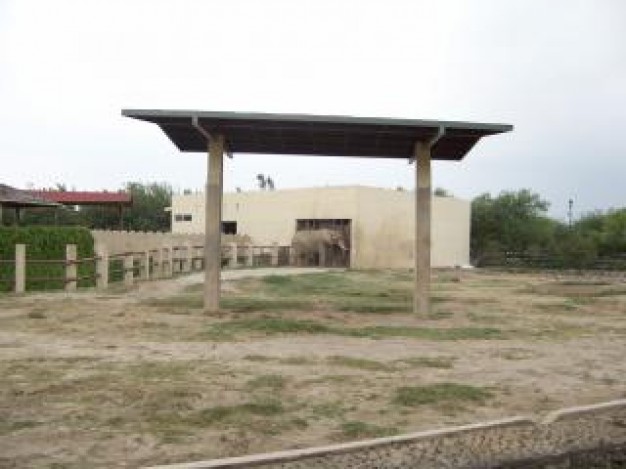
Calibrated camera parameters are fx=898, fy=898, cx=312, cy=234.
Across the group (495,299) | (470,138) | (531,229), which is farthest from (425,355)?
(531,229)

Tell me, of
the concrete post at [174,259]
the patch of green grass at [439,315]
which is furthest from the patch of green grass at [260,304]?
the concrete post at [174,259]

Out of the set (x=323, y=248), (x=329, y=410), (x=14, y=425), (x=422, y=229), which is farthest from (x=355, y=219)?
(x=14, y=425)

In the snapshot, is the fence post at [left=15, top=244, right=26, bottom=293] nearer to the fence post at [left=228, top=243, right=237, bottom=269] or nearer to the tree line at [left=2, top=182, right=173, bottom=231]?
the fence post at [left=228, top=243, right=237, bottom=269]

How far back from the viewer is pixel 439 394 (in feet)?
29.1

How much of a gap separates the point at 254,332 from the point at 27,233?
43.1 feet

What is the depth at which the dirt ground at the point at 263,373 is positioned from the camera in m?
7.07

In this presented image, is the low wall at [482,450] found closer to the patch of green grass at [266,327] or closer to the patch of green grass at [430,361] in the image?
the patch of green grass at [430,361]

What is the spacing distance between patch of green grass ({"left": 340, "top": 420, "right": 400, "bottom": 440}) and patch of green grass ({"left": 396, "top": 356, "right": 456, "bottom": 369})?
3518 mm

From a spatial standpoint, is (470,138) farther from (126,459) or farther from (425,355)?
(126,459)

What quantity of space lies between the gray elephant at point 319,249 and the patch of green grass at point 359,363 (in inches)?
1339

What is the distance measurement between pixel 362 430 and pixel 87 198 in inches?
1864

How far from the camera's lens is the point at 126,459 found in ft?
20.6

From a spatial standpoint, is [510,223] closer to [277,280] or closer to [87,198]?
[87,198]

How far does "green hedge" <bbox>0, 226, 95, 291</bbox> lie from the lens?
2430 centimetres
